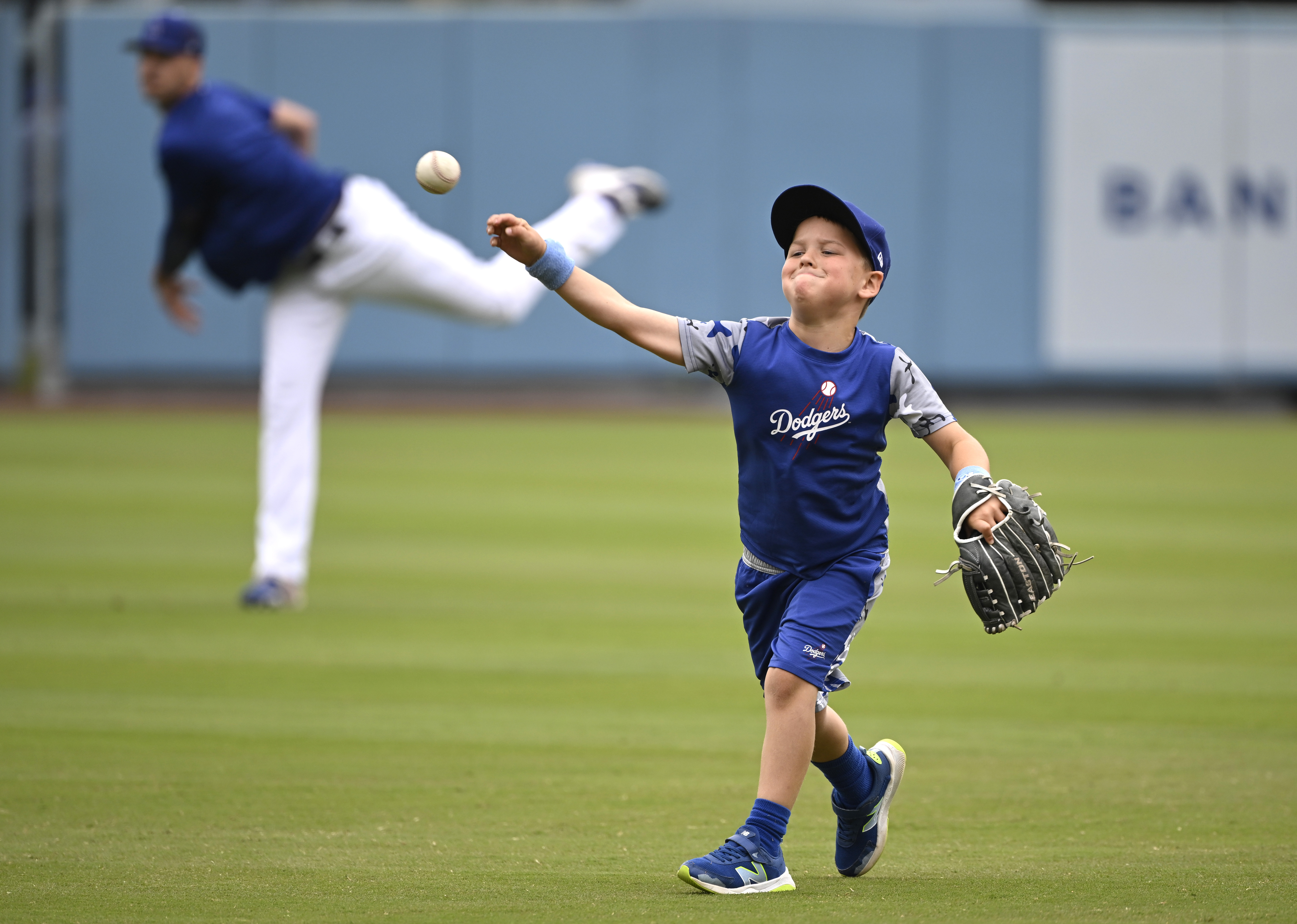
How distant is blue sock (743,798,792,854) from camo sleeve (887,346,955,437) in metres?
0.89

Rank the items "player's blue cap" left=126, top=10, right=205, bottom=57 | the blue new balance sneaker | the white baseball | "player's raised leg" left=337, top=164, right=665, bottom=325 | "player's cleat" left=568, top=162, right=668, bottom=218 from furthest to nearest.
Result: "player's cleat" left=568, top=162, right=668, bottom=218 < "player's raised leg" left=337, top=164, right=665, bottom=325 < "player's blue cap" left=126, top=10, right=205, bottom=57 < the white baseball < the blue new balance sneaker

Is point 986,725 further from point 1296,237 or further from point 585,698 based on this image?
point 1296,237

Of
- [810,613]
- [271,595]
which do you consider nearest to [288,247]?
[271,595]

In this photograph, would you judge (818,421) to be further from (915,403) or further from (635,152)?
(635,152)

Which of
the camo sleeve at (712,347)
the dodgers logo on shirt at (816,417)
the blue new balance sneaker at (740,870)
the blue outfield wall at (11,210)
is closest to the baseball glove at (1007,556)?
the dodgers logo on shirt at (816,417)

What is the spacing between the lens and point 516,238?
→ 3715 millimetres

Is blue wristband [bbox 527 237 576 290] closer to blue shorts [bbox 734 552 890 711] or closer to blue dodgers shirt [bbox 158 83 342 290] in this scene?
blue shorts [bbox 734 552 890 711]

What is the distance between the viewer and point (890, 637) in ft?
23.7

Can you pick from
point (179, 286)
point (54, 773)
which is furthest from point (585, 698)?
point (179, 286)

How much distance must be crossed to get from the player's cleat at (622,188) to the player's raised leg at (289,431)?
1302 millimetres

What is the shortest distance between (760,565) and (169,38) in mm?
4684

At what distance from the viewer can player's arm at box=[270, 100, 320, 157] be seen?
7969 millimetres

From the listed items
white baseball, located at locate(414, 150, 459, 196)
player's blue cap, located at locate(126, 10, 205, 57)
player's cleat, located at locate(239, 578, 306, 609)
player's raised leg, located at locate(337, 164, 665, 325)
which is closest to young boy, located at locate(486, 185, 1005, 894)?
white baseball, located at locate(414, 150, 459, 196)

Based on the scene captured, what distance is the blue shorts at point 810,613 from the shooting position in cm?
369
